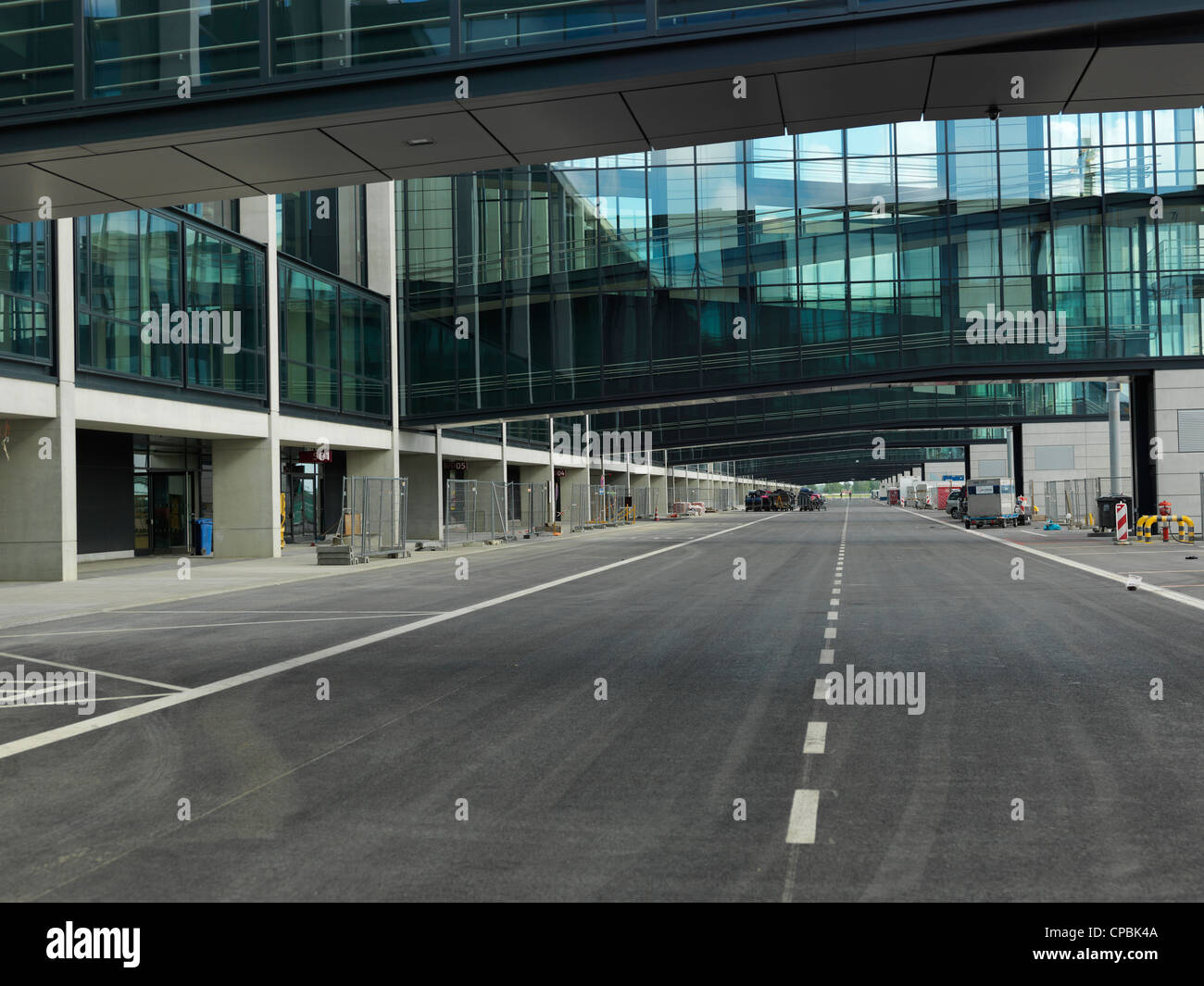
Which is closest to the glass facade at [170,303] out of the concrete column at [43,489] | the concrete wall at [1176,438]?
the concrete column at [43,489]

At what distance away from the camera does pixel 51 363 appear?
24.0 m

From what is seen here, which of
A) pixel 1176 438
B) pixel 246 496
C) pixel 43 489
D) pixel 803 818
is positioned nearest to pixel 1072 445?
pixel 1176 438

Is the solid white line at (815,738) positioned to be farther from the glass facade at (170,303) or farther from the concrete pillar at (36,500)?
the glass facade at (170,303)

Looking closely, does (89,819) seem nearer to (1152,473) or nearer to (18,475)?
(18,475)

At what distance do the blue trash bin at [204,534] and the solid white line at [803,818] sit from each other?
3037cm

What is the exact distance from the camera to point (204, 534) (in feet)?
113

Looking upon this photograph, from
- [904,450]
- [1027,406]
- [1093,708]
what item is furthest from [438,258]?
[904,450]

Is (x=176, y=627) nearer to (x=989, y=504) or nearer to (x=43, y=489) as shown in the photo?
(x=43, y=489)

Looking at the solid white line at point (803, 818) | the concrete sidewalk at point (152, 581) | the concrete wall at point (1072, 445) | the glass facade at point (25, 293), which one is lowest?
the solid white line at point (803, 818)

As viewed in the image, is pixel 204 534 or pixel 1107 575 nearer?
pixel 1107 575

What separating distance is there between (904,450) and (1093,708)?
108 meters

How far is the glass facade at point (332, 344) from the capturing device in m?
35.3

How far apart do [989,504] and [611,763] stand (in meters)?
49.2

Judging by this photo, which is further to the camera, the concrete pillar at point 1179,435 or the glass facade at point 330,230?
the glass facade at point 330,230
